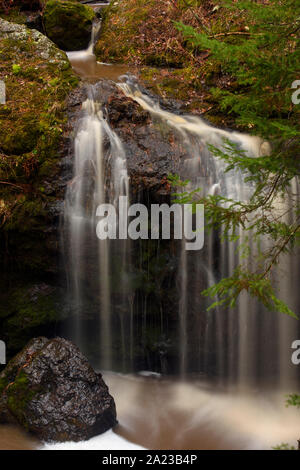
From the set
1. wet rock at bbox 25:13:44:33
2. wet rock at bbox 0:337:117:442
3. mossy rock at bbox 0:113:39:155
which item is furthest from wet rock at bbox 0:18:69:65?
wet rock at bbox 0:337:117:442

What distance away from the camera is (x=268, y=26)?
3715 mm

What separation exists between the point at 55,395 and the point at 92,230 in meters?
2.01

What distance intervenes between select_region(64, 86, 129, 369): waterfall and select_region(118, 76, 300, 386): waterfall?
87 cm

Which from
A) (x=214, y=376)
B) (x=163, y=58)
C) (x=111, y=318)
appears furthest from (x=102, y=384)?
(x=163, y=58)

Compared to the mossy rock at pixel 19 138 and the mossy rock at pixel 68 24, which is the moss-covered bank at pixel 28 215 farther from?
the mossy rock at pixel 68 24

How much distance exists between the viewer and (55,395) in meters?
4.59

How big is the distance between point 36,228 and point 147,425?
2737 millimetres

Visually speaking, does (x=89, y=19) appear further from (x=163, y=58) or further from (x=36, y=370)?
(x=36, y=370)

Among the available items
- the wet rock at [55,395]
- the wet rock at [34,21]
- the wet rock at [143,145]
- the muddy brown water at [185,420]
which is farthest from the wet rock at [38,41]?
the muddy brown water at [185,420]

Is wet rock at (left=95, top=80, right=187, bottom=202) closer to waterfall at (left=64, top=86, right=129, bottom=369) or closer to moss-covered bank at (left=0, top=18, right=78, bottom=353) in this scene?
waterfall at (left=64, top=86, right=129, bottom=369)

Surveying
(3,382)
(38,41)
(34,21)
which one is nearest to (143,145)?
(38,41)

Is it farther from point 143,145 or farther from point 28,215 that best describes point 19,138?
point 143,145

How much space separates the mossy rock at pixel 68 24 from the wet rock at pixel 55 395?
21.2ft

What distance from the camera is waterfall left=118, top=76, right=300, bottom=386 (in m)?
5.57
